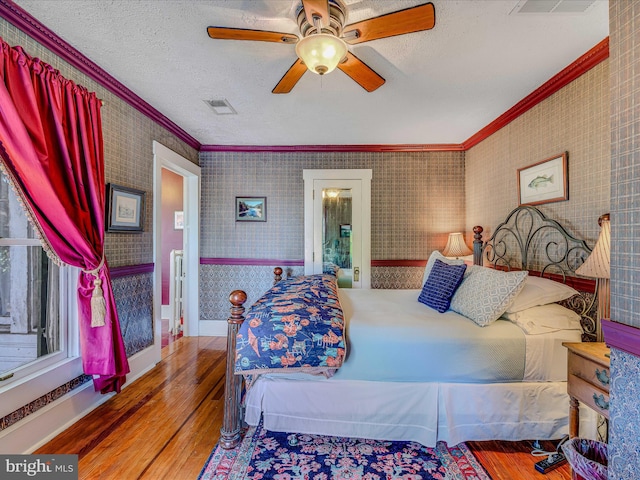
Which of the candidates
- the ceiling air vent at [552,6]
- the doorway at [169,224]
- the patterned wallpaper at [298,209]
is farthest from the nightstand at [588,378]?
the doorway at [169,224]

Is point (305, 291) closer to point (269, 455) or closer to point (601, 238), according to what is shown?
point (269, 455)

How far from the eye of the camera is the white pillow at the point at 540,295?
6.09 feet

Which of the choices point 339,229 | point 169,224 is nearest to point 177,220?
point 169,224

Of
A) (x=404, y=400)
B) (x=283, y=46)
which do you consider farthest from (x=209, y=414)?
(x=283, y=46)

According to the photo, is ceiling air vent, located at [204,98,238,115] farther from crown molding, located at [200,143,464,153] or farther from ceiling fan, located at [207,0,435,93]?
ceiling fan, located at [207,0,435,93]

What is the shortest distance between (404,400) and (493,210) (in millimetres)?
2298

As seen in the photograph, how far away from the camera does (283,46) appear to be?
72.5 inches

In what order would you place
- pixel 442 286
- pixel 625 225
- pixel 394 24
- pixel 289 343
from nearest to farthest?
pixel 625 225, pixel 394 24, pixel 289 343, pixel 442 286

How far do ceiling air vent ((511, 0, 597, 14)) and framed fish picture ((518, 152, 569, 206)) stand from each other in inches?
37.1

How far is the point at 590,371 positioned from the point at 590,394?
10 cm

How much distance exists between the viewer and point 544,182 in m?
2.33

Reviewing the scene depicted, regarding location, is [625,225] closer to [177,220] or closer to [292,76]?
[292,76]

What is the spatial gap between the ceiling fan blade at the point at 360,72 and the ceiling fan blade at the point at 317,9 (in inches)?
13.1

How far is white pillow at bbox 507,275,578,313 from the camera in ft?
6.09
